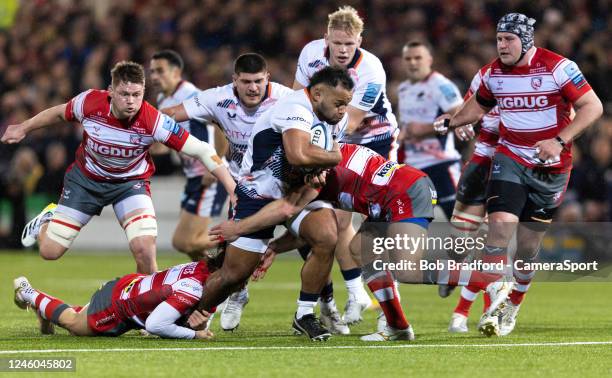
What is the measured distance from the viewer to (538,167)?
9617 mm

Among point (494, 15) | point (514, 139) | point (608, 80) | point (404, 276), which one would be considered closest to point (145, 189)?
point (404, 276)

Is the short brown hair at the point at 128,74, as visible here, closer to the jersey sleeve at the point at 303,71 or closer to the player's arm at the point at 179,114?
the player's arm at the point at 179,114

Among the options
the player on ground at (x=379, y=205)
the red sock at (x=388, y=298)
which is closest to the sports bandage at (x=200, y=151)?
the player on ground at (x=379, y=205)

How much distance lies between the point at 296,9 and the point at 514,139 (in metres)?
12.9

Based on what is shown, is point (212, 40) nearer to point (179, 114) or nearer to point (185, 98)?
point (185, 98)

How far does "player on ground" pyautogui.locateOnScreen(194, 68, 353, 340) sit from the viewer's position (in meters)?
8.20

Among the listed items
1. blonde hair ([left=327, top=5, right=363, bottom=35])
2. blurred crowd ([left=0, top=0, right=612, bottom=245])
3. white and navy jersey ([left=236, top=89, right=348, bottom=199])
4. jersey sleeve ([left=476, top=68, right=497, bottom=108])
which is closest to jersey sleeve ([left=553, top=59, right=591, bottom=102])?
jersey sleeve ([left=476, top=68, right=497, bottom=108])

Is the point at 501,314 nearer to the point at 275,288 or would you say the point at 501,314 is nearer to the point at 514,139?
the point at 514,139

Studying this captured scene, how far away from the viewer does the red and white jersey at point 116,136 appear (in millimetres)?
9781

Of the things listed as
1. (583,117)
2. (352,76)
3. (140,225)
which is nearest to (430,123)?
(352,76)

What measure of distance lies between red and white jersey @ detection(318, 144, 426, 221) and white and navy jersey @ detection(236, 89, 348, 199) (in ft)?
0.85

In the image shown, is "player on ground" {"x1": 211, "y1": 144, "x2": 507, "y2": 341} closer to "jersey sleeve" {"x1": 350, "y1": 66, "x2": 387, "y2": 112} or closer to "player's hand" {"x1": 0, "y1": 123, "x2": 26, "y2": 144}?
"jersey sleeve" {"x1": 350, "y1": 66, "x2": 387, "y2": 112}

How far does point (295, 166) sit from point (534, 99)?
2.36m

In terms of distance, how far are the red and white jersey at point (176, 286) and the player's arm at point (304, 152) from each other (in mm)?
1237
